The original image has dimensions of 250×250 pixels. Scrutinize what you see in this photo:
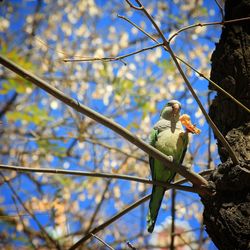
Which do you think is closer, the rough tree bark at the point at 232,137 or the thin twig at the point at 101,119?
the thin twig at the point at 101,119

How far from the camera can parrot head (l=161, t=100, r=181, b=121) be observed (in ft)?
9.42

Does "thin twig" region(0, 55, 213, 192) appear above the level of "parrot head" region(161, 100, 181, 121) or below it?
below

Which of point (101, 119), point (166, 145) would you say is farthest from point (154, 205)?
point (101, 119)

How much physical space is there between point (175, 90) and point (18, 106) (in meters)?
2.57

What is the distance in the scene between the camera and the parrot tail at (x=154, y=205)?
2523mm

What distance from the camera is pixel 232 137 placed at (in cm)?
200

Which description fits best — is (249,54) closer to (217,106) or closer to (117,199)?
(217,106)

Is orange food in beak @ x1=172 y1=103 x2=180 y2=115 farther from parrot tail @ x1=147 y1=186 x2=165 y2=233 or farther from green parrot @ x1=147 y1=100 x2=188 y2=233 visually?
parrot tail @ x1=147 y1=186 x2=165 y2=233

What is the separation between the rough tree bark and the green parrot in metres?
0.48

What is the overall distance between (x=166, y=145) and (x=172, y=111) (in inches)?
14.9

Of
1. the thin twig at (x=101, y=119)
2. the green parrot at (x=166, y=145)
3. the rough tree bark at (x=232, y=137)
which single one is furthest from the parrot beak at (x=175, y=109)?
the thin twig at (x=101, y=119)

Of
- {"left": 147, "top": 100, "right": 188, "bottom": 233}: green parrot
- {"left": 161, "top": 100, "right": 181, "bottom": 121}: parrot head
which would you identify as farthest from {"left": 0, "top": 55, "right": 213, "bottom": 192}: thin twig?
{"left": 161, "top": 100, "right": 181, "bottom": 121}: parrot head

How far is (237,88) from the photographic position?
2105 mm

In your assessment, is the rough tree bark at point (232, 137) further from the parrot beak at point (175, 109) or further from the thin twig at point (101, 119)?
the parrot beak at point (175, 109)
